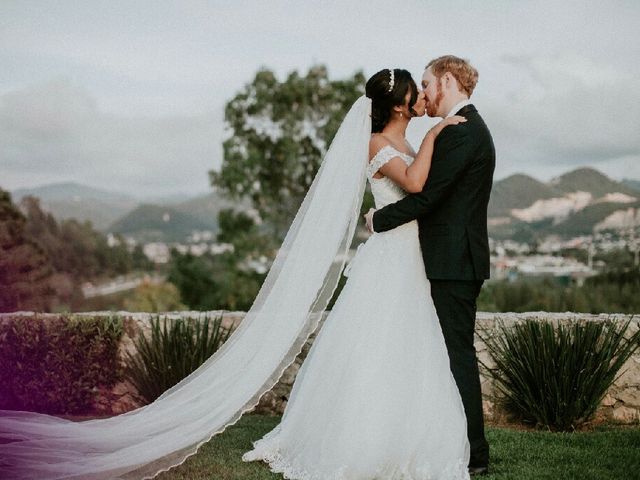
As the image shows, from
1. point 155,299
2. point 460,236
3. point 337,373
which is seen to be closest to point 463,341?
point 460,236

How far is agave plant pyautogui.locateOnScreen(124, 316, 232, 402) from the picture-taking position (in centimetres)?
602

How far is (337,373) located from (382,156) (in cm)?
132

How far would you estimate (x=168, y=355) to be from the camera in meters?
6.04

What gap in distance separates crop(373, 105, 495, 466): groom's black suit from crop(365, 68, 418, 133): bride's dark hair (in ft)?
1.14

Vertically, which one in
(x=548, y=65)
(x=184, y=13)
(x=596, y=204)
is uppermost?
(x=548, y=65)

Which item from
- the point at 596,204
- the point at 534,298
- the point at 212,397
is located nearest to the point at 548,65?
the point at 596,204

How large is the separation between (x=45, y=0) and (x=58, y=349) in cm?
1238

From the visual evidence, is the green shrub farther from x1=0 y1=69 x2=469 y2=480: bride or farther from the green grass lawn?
x1=0 y1=69 x2=469 y2=480: bride

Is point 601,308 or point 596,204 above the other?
point 596,204

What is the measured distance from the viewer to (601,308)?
13.8m

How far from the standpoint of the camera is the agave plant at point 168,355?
19.7 ft

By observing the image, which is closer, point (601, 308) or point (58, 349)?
point (58, 349)

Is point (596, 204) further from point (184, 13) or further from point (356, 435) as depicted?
point (356, 435)

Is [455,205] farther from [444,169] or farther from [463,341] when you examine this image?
[463,341]
